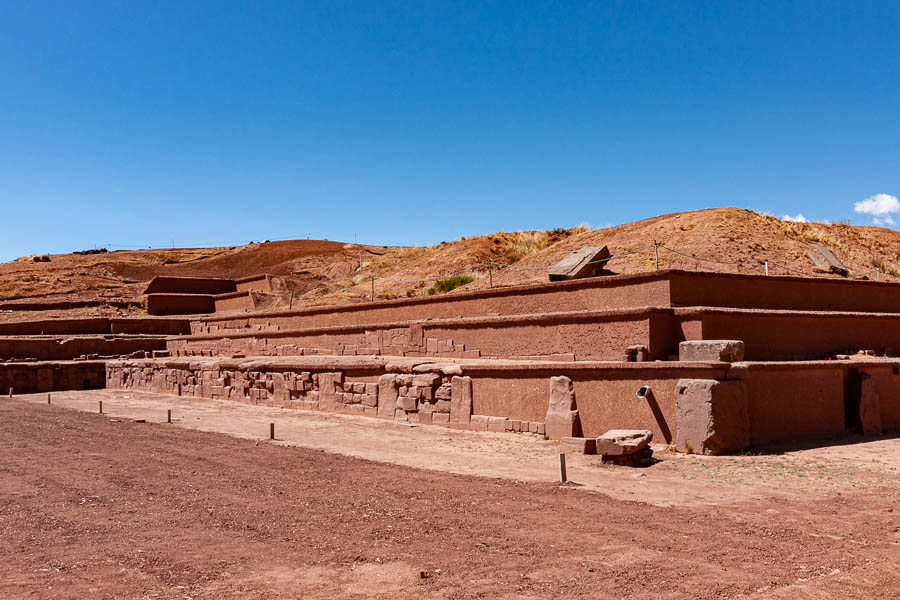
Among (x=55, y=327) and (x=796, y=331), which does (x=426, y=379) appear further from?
(x=55, y=327)

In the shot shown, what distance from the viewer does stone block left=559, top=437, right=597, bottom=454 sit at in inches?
388

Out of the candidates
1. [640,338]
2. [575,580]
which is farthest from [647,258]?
[575,580]

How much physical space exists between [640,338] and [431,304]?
291 inches

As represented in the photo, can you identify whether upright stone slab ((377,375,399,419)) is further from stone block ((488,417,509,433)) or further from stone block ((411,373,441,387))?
stone block ((488,417,509,433))

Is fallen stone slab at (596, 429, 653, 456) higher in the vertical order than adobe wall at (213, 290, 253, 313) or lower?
lower

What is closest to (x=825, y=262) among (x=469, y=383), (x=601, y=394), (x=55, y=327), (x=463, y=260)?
(x=601, y=394)

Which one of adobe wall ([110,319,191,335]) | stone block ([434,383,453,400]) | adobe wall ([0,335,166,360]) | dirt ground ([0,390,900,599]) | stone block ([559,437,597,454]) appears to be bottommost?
dirt ground ([0,390,900,599])

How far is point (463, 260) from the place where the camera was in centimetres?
3300

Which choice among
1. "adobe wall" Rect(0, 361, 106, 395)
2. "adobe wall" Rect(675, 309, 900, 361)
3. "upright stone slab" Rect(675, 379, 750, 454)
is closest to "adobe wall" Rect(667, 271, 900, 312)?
"adobe wall" Rect(675, 309, 900, 361)

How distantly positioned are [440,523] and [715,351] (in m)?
5.61

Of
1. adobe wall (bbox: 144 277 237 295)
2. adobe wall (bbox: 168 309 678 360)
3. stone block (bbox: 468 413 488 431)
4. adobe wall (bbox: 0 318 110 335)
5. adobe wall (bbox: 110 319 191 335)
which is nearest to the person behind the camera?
adobe wall (bbox: 168 309 678 360)

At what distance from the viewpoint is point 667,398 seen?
10.0 meters

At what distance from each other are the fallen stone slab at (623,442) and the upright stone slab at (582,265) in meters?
8.55

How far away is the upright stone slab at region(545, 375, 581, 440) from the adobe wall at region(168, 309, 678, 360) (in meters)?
1.55
